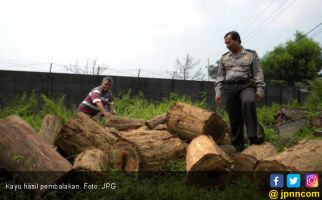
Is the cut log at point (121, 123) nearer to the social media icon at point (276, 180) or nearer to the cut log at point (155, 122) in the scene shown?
the cut log at point (155, 122)

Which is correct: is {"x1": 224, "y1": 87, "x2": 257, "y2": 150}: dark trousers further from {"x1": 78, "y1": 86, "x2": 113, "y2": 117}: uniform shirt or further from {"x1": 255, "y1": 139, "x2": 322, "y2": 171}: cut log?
{"x1": 78, "y1": 86, "x2": 113, "y2": 117}: uniform shirt

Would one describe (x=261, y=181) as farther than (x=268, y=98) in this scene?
No

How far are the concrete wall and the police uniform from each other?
6639mm

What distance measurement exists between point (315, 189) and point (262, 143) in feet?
5.11

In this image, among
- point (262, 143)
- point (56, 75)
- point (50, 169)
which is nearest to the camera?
point (50, 169)

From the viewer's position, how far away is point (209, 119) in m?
5.40

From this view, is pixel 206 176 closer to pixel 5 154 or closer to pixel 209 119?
pixel 209 119

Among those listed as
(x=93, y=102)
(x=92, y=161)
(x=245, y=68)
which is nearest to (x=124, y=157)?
(x=92, y=161)

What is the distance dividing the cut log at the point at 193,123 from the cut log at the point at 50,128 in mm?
1617

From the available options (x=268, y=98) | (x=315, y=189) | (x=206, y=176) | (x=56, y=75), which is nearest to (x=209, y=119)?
(x=206, y=176)

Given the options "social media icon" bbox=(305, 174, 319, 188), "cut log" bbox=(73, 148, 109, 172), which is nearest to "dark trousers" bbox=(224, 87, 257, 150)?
"social media icon" bbox=(305, 174, 319, 188)

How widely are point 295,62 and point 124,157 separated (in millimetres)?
32018

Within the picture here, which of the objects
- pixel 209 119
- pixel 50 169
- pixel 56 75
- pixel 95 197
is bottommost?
pixel 95 197

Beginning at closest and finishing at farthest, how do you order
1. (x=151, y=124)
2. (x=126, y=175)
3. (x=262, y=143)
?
(x=126, y=175)
(x=262, y=143)
(x=151, y=124)
